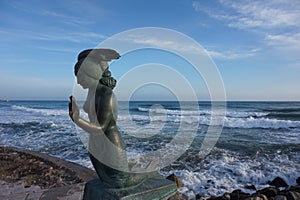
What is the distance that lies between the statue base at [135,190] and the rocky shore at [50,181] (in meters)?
1.47

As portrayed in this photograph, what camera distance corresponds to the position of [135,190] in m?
2.24

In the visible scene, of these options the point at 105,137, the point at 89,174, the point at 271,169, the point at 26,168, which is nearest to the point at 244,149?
the point at 271,169

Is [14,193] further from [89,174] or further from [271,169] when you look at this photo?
[271,169]

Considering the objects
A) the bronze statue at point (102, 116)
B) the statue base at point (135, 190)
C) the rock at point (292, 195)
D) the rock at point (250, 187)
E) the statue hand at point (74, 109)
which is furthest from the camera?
the rock at point (250, 187)

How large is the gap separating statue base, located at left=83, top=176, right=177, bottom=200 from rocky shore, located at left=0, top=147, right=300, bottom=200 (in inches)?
57.8

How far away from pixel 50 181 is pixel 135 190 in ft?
10.3

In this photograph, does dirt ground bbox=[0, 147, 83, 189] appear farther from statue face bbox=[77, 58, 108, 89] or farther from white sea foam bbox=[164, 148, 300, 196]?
statue face bbox=[77, 58, 108, 89]

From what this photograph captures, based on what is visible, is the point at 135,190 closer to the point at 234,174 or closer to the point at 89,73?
the point at 89,73

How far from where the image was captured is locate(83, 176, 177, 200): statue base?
216 centimetres

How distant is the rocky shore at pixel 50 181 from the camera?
4.12 m

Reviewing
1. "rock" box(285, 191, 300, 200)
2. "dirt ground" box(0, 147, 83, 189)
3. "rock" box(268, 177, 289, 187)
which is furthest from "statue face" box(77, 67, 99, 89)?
"rock" box(268, 177, 289, 187)

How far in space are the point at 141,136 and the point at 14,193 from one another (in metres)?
8.02

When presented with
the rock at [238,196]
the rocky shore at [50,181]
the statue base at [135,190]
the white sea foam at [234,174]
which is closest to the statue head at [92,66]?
the statue base at [135,190]

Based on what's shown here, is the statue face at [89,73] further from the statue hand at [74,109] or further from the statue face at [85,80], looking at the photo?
the statue hand at [74,109]
